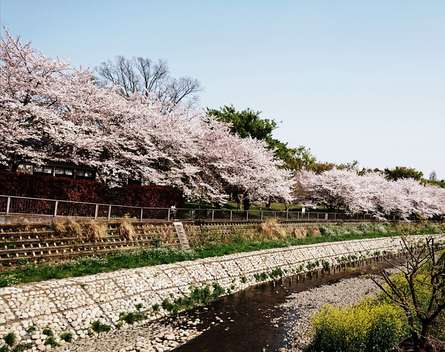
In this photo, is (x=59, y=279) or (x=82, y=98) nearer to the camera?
(x=59, y=279)

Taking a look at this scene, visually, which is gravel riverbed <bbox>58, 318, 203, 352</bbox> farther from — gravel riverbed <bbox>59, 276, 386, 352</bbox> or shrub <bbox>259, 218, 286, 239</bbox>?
shrub <bbox>259, 218, 286, 239</bbox>

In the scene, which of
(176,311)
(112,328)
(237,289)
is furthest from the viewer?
(237,289)

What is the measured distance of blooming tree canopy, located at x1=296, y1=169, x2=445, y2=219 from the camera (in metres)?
49.7

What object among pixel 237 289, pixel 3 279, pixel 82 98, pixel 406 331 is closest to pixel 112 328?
pixel 3 279

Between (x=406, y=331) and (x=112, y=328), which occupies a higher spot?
(x=406, y=331)

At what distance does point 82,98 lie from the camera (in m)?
24.7

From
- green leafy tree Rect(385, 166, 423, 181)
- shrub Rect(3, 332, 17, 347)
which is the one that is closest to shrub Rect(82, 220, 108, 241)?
shrub Rect(3, 332, 17, 347)

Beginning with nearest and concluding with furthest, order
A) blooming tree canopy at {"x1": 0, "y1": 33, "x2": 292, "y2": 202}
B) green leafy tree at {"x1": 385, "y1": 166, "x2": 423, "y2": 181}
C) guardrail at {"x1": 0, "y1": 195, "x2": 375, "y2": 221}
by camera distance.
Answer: guardrail at {"x1": 0, "y1": 195, "x2": 375, "y2": 221}, blooming tree canopy at {"x1": 0, "y1": 33, "x2": 292, "y2": 202}, green leafy tree at {"x1": 385, "y1": 166, "x2": 423, "y2": 181}

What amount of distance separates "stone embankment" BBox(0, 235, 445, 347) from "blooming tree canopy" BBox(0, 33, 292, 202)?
8.46 meters

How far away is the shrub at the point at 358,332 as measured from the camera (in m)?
11.4

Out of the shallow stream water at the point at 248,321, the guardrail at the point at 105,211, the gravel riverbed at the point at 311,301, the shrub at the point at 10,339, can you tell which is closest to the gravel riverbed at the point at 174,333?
the gravel riverbed at the point at 311,301

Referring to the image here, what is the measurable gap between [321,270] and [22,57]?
23.2m

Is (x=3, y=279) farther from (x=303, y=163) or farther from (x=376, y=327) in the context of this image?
(x=303, y=163)

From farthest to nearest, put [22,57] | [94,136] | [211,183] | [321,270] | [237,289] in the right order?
[211,183], [321,270], [94,136], [22,57], [237,289]
